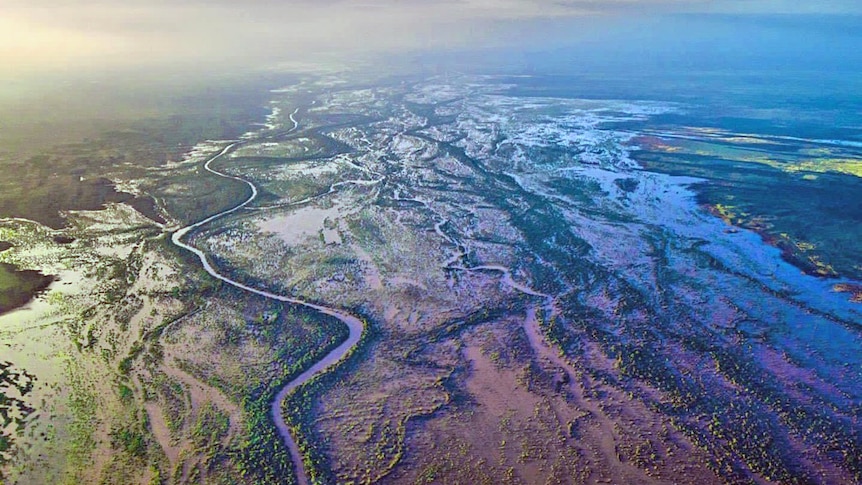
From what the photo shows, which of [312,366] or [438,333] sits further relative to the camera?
[438,333]

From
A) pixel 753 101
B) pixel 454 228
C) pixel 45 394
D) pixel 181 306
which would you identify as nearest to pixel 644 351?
pixel 454 228

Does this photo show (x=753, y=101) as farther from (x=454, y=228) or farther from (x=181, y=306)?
(x=181, y=306)

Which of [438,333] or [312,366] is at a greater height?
[438,333]

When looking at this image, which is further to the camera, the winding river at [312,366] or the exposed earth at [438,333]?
the winding river at [312,366]

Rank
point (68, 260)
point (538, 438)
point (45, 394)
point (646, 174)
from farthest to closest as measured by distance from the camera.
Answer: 1. point (646, 174)
2. point (68, 260)
3. point (45, 394)
4. point (538, 438)

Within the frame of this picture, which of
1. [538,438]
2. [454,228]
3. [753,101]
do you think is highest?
[753,101]

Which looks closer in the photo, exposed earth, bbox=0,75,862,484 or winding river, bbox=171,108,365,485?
exposed earth, bbox=0,75,862,484

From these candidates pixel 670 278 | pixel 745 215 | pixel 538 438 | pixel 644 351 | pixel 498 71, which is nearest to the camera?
pixel 538 438

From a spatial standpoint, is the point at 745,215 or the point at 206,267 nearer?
the point at 206,267

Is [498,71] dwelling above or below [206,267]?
above

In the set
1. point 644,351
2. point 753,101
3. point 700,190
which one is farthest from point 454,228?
point 753,101
